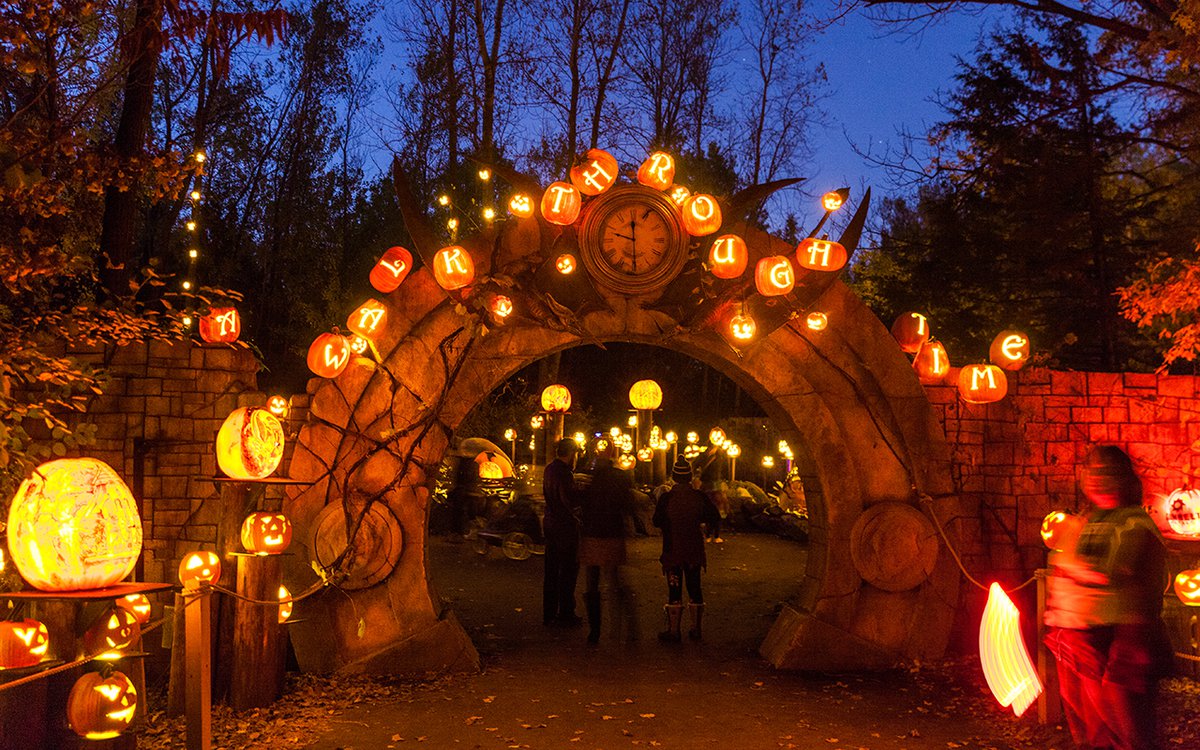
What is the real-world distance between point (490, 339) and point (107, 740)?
4.54 m

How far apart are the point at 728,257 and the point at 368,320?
10.8 feet

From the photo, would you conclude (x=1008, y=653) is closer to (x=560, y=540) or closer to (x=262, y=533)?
(x=560, y=540)

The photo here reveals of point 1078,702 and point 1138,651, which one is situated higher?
point 1138,651

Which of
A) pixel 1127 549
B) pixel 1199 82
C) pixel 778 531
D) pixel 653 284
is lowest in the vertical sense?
pixel 778 531

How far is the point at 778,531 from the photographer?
21938 millimetres

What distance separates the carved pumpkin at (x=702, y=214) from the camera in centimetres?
825

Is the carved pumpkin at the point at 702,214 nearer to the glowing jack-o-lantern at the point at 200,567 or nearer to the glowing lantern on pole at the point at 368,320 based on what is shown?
the glowing lantern on pole at the point at 368,320

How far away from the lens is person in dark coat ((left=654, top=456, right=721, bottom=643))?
9.74 metres

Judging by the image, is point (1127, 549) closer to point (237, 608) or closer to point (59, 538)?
point (59, 538)

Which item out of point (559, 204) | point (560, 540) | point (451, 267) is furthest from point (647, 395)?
point (451, 267)

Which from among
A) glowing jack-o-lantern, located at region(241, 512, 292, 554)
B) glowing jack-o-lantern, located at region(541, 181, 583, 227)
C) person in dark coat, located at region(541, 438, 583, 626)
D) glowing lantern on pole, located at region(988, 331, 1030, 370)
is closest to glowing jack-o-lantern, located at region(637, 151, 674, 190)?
glowing jack-o-lantern, located at region(541, 181, 583, 227)

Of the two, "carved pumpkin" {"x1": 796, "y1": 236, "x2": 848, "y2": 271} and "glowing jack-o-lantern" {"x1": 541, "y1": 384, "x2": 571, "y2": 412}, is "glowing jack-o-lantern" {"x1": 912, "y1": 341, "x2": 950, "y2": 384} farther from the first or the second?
"glowing jack-o-lantern" {"x1": 541, "y1": 384, "x2": 571, "y2": 412}

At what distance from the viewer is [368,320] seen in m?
7.89

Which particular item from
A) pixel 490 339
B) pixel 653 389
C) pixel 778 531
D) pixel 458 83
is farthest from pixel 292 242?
pixel 490 339
